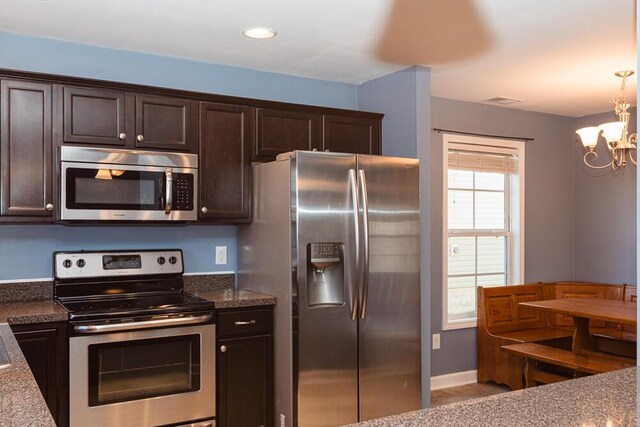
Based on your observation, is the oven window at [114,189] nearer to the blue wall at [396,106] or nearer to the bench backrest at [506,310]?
the blue wall at [396,106]

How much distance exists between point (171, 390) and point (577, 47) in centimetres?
295

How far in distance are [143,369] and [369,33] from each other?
209cm

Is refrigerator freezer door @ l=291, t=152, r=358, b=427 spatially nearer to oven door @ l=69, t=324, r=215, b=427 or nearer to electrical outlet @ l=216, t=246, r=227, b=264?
oven door @ l=69, t=324, r=215, b=427

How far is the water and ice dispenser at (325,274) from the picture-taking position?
3.35 metres

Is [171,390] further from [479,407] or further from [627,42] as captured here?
[627,42]

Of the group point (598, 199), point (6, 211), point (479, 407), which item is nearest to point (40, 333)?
point (6, 211)

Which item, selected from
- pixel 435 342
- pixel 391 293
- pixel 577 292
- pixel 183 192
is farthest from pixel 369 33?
pixel 577 292

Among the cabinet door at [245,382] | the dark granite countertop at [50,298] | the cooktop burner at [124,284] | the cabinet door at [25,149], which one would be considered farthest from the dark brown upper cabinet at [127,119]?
the cabinet door at [245,382]

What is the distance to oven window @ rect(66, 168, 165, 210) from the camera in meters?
3.19

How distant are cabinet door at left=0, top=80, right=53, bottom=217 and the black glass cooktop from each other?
0.52 meters

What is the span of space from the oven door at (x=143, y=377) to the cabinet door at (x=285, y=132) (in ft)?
3.80

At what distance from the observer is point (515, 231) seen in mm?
5434

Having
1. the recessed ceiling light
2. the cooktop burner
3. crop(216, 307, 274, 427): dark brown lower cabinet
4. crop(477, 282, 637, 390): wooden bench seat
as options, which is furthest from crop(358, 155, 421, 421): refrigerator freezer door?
crop(477, 282, 637, 390): wooden bench seat

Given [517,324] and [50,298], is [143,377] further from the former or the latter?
[517,324]
